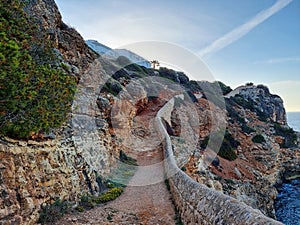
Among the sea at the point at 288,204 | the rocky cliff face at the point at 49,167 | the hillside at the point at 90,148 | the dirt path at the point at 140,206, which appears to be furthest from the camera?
the sea at the point at 288,204

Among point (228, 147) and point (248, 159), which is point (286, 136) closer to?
point (248, 159)

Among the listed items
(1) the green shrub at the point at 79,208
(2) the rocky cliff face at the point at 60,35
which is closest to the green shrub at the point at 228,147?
(2) the rocky cliff face at the point at 60,35

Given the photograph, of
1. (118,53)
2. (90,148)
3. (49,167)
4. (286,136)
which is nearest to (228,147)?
(286,136)

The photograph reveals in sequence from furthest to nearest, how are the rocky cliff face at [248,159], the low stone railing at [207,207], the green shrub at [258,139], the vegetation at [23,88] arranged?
the green shrub at [258,139] → the rocky cliff face at [248,159] → the vegetation at [23,88] → the low stone railing at [207,207]

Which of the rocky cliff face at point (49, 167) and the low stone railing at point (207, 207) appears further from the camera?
the rocky cliff face at point (49, 167)

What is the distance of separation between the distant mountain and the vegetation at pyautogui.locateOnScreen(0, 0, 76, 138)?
1347 inches

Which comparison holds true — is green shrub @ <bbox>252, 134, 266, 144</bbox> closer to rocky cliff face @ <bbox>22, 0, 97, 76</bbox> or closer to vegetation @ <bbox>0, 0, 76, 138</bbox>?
rocky cliff face @ <bbox>22, 0, 97, 76</bbox>

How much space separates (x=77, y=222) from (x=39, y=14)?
13877mm

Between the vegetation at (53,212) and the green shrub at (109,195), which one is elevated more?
the vegetation at (53,212)

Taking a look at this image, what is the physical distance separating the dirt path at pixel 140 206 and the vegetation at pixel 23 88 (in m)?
3.31

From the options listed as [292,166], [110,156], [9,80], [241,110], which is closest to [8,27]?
[9,80]

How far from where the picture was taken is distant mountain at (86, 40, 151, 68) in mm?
50500

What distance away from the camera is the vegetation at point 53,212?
7.94 metres

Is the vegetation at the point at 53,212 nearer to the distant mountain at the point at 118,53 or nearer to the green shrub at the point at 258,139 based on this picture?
the green shrub at the point at 258,139
